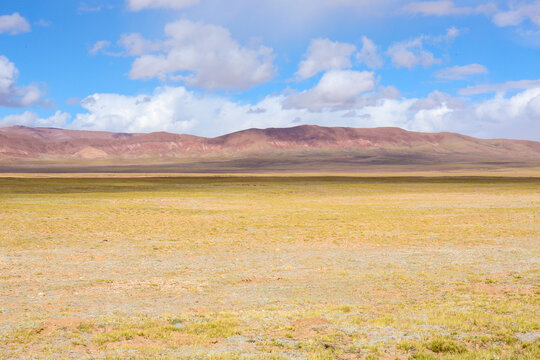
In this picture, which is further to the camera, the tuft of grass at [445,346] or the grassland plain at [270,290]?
the grassland plain at [270,290]

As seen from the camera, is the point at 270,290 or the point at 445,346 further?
the point at 270,290

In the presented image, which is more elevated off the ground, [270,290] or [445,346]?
[445,346]

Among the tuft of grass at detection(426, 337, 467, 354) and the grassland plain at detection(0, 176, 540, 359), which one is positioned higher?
the tuft of grass at detection(426, 337, 467, 354)

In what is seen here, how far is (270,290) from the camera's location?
1376 cm

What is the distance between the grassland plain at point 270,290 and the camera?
30.2 ft

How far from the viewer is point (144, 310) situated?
38.2 feet

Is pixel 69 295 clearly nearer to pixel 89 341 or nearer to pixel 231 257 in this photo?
pixel 89 341

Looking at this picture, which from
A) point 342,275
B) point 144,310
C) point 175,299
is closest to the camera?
point 144,310

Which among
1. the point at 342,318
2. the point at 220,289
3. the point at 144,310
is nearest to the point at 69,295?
the point at 144,310

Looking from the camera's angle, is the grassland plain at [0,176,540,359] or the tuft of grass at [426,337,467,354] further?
the grassland plain at [0,176,540,359]

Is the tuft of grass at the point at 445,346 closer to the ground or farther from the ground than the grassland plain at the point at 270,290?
farther from the ground

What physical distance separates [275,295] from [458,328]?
4.69 metres

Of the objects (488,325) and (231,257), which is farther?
(231,257)

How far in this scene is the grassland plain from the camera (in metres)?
9.20
